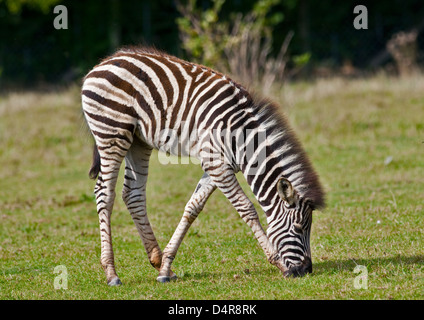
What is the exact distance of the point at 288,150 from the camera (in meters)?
6.54

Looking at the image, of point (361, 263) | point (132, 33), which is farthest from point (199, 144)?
point (132, 33)

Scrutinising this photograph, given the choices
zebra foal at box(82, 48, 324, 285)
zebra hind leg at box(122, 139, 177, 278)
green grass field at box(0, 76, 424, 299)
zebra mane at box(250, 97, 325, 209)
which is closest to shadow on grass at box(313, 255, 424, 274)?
green grass field at box(0, 76, 424, 299)

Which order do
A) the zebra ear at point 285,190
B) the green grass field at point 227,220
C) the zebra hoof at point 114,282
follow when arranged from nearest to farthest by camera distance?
the zebra ear at point 285,190 < the green grass field at point 227,220 < the zebra hoof at point 114,282

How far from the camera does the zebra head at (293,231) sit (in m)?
6.40

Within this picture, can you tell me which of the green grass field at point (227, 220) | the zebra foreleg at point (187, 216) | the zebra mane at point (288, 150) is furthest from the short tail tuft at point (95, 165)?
the zebra mane at point (288, 150)

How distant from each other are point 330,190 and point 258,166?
4844mm

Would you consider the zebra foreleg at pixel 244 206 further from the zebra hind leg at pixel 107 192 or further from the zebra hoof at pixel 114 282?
the zebra hoof at pixel 114 282

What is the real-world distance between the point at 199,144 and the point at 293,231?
4.43 ft

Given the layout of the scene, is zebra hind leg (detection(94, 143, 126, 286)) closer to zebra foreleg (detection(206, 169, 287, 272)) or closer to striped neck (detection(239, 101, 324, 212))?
zebra foreleg (detection(206, 169, 287, 272))

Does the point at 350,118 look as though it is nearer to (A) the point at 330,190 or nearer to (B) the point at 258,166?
(A) the point at 330,190

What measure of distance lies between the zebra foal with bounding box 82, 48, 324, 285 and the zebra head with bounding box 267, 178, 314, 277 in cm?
1

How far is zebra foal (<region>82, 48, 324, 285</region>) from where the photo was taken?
21.2 feet

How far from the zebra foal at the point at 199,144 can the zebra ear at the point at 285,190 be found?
1cm
